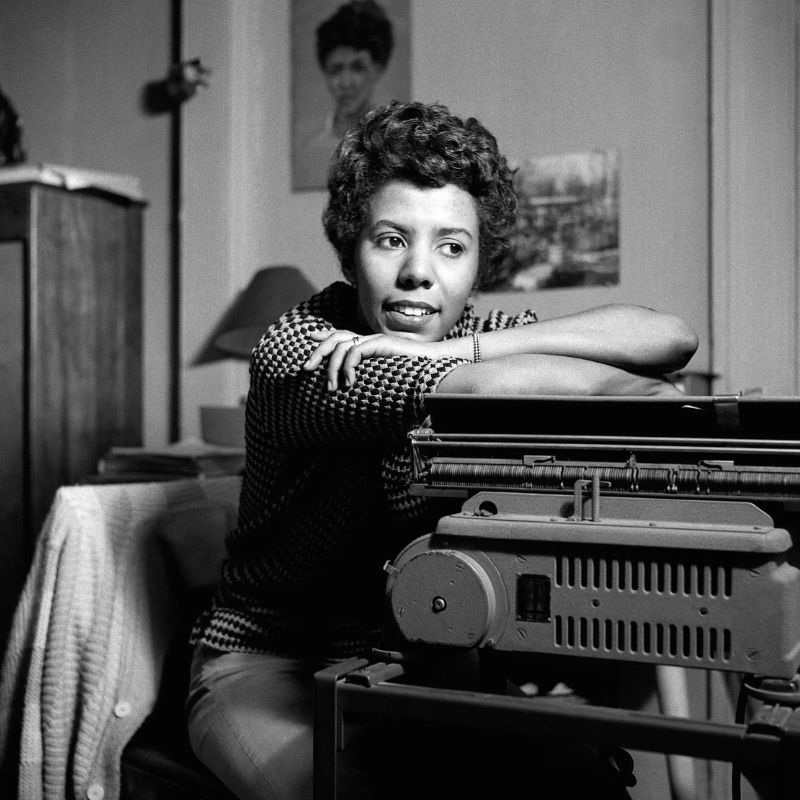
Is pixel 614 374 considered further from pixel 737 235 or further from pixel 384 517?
pixel 737 235

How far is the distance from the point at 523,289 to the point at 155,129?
1.41m

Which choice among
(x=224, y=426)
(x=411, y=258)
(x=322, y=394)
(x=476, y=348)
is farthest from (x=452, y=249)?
(x=224, y=426)

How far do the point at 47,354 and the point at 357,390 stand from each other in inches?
82.0

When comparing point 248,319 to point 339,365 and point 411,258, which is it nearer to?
point 411,258

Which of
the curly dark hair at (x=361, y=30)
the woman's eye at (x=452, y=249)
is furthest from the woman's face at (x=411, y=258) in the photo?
the curly dark hair at (x=361, y=30)

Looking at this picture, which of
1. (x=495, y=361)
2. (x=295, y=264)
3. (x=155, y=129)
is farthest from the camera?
(x=155, y=129)

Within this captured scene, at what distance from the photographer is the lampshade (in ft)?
8.86

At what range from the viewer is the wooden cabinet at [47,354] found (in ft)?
9.36

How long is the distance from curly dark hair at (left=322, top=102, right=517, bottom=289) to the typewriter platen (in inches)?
21.5

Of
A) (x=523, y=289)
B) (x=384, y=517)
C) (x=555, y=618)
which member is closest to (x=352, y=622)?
(x=384, y=517)

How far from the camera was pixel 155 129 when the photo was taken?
3285 mm

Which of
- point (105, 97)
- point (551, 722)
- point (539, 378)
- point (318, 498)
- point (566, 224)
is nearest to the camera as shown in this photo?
point (551, 722)

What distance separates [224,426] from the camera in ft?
8.38

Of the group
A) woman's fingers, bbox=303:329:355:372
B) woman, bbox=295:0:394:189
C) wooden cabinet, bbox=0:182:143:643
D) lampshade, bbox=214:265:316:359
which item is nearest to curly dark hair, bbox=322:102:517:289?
woman's fingers, bbox=303:329:355:372
